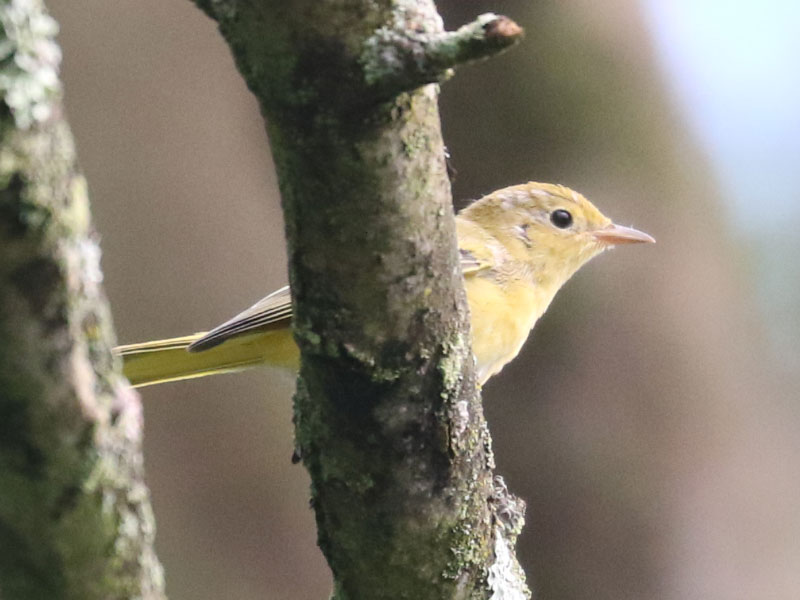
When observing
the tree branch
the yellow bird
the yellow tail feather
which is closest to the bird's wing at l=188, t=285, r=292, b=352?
the yellow bird

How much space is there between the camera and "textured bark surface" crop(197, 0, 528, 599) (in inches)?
27.6

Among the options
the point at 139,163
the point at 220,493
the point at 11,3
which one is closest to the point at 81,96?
the point at 139,163

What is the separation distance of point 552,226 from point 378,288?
5.46ft

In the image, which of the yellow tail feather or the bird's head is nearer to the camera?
the yellow tail feather

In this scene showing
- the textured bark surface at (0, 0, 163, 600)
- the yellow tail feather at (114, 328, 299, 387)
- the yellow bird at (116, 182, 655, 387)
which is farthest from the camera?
the yellow tail feather at (114, 328, 299, 387)

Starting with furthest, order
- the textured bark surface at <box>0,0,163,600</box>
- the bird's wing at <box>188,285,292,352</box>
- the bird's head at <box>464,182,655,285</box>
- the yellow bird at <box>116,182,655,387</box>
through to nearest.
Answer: the bird's head at <box>464,182,655,285</box> → the yellow bird at <box>116,182,655,387</box> → the bird's wing at <box>188,285,292,352</box> → the textured bark surface at <box>0,0,163,600</box>

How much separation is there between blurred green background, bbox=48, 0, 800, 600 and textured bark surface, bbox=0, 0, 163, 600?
7.45 ft

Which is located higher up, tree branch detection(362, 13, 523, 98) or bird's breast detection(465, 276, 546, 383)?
tree branch detection(362, 13, 523, 98)

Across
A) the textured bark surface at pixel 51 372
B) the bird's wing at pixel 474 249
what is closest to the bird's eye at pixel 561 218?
the bird's wing at pixel 474 249

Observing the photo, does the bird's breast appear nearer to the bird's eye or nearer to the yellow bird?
the yellow bird

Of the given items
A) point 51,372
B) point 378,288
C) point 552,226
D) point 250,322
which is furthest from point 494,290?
point 51,372

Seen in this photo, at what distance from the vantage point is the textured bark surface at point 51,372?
48 centimetres

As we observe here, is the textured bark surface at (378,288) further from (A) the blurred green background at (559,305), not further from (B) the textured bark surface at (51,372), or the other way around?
(A) the blurred green background at (559,305)

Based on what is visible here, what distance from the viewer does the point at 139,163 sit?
330 cm
